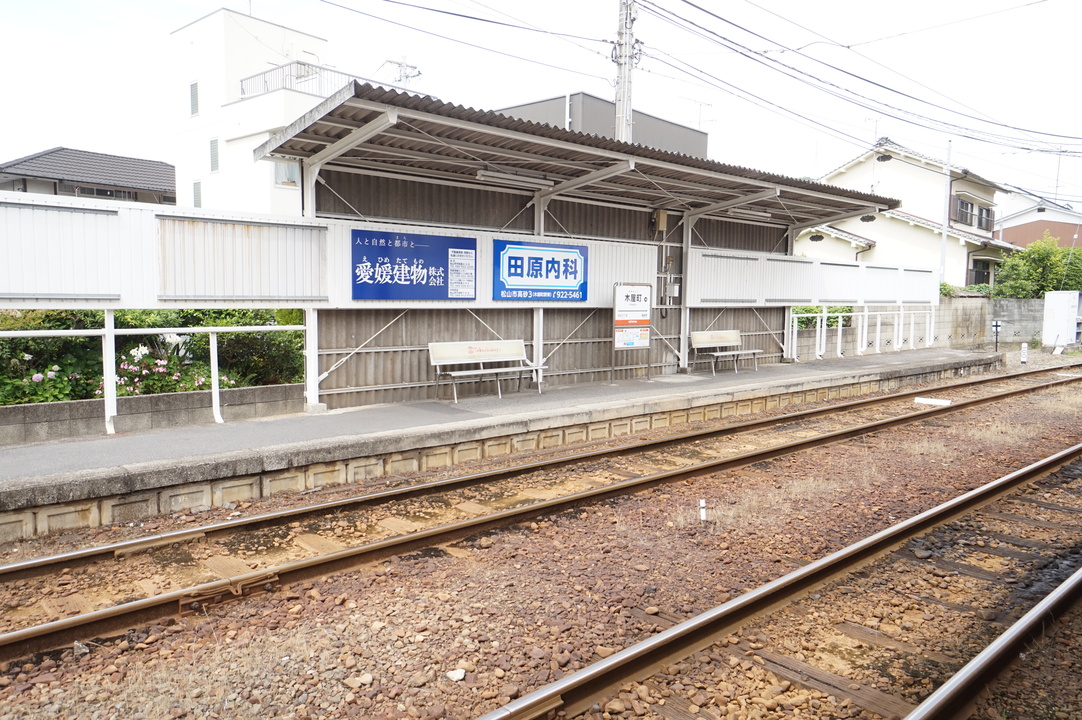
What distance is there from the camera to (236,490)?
289 inches

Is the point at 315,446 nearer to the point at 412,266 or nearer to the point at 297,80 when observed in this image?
the point at 412,266

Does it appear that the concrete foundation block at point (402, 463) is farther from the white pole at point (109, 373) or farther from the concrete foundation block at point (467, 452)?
the white pole at point (109, 373)

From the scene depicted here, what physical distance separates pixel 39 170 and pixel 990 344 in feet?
118

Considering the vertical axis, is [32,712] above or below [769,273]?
below

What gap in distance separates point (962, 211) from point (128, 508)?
3997cm

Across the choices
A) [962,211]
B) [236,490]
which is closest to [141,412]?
[236,490]

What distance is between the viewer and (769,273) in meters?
17.1

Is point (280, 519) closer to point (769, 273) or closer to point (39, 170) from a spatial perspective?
point (769, 273)

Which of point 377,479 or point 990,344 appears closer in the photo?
point 377,479

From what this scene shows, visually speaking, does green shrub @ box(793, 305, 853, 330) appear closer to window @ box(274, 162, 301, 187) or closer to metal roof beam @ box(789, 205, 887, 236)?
metal roof beam @ box(789, 205, 887, 236)

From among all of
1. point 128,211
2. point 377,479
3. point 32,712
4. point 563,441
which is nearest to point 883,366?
point 563,441

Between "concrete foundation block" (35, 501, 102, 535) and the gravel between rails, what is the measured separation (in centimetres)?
30

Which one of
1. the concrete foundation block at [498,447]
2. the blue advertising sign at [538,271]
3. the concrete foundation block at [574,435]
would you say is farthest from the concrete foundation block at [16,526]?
the blue advertising sign at [538,271]

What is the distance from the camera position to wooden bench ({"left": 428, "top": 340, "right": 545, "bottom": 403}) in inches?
443
